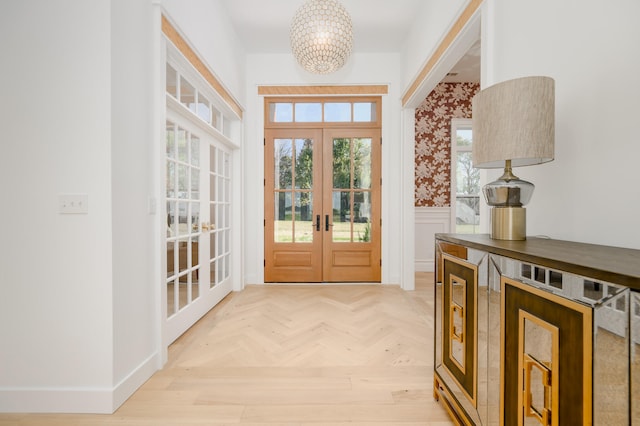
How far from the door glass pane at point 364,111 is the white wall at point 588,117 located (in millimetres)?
2731

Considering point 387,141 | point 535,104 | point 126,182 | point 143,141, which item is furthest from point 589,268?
point 387,141

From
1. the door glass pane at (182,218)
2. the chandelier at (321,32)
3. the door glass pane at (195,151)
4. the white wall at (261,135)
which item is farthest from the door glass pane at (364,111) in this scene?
the door glass pane at (182,218)

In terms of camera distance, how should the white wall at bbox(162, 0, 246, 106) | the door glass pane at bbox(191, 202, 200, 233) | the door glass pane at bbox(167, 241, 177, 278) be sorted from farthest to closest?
the door glass pane at bbox(191, 202, 200, 233) < the door glass pane at bbox(167, 241, 177, 278) < the white wall at bbox(162, 0, 246, 106)

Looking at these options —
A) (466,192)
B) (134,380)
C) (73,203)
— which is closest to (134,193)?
(73,203)

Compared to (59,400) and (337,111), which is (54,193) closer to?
(59,400)

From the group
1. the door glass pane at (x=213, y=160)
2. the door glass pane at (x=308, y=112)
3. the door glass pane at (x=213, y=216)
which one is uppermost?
the door glass pane at (x=308, y=112)

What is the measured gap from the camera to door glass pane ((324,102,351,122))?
4.39 m

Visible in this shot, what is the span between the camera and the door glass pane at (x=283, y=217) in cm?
440

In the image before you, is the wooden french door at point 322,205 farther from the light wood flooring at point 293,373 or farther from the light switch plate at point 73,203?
the light switch plate at point 73,203

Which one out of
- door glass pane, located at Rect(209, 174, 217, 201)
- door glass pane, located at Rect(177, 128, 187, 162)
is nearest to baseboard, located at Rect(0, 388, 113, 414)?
door glass pane, located at Rect(177, 128, 187, 162)

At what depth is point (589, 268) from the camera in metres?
0.71

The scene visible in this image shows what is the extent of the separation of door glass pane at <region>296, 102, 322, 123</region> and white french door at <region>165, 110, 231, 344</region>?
1307 mm

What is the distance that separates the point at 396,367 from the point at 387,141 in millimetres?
3073

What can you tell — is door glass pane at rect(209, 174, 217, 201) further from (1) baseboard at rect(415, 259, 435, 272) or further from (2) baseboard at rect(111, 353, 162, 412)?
(1) baseboard at rect(415, 259, 435, 272)
